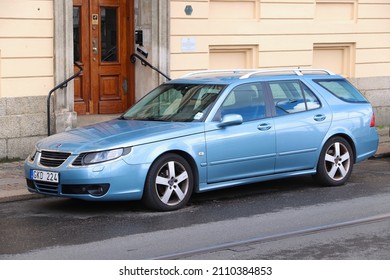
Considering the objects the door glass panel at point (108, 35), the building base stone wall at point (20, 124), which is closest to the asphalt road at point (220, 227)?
the building base stone wall at point (20, 124)

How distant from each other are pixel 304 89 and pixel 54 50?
467 cm

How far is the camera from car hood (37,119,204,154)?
30.7 feet

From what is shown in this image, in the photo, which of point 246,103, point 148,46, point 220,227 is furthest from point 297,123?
point 148,46

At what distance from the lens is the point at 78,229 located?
8.86 m

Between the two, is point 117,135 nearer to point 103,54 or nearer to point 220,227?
point 220,227

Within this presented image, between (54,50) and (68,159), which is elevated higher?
(54,50)

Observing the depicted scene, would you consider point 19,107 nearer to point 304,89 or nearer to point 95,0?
point 95,0

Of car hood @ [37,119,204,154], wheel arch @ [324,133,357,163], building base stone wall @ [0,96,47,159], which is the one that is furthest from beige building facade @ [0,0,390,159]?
wheel arch @ [324,133,357,163]

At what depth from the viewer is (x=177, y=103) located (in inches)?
415

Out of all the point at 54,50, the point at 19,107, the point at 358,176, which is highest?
the point at 54,50

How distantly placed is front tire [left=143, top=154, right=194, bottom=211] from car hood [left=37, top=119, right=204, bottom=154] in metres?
0.29

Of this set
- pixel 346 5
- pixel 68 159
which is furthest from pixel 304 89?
pixel 346 5

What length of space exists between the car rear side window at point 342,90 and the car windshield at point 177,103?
5.68ft

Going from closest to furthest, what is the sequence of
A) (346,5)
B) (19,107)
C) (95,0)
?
(19,107)
(95,0)
(346,5)
